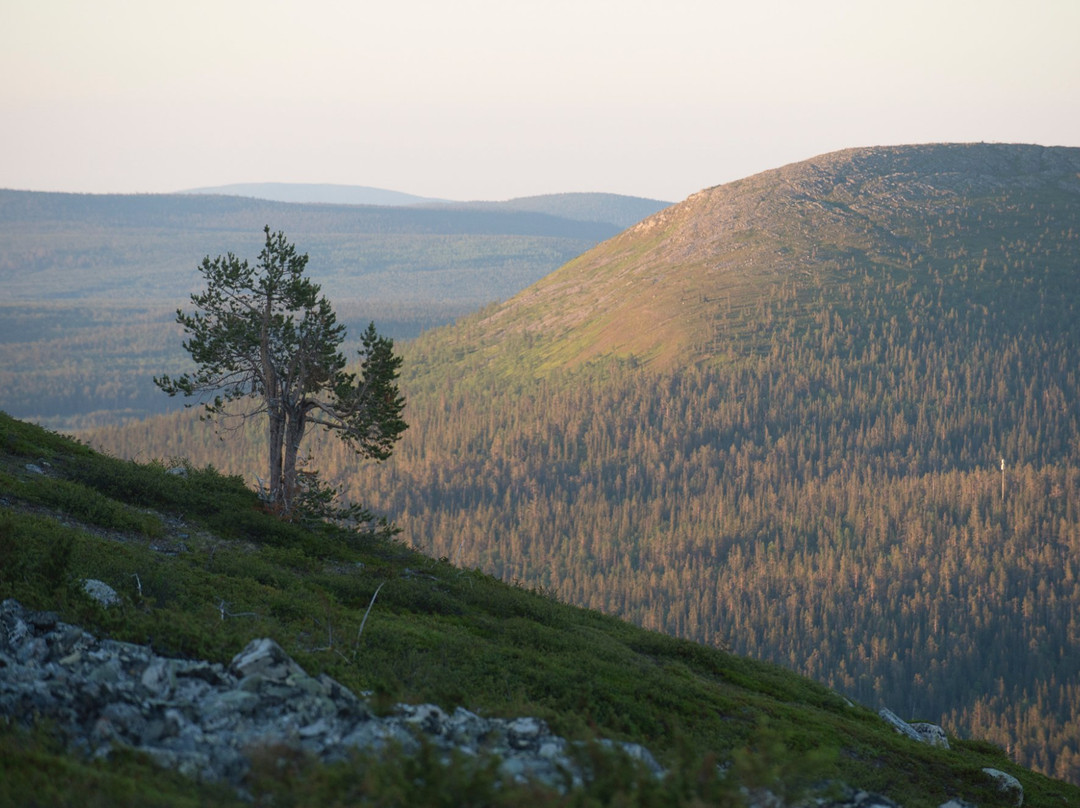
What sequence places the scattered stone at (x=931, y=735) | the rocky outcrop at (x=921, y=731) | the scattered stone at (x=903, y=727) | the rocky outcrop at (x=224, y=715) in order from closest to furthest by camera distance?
1. the rocky outcrop at (x=224, y=715)
2. the scattered stone at (x=903, y=727)
3. the rocky outcrop at (x=921, y=731)
4. the scattered stone at (x=931, y=735)

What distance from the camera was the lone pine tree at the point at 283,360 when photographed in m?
34.8

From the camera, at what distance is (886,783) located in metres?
21.4

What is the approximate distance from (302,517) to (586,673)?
17420mm

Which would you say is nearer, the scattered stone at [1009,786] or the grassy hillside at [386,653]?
the grassy hillside at [386,653]

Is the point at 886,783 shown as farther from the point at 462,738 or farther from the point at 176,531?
the point at 176,531

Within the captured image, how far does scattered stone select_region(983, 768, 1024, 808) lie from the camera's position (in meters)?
23.6

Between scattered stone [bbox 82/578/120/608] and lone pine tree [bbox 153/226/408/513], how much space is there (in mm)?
16061

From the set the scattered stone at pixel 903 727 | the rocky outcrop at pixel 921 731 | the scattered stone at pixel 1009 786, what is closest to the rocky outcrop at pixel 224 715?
the scattered stone at pixel 1009 786

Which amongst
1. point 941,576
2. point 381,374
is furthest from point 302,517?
point 941,576

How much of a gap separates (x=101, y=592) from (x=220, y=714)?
6.31 meters

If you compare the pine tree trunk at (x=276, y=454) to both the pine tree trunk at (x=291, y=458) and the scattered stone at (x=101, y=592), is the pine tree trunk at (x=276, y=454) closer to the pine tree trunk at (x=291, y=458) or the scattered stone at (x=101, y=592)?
the pine tree trunk at (x=291, y=458)

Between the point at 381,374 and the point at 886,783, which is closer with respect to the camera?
the point at 886,783

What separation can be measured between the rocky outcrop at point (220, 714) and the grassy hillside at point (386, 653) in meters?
0.49

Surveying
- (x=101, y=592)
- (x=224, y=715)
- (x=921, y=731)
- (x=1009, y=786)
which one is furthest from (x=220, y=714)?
(x=921, y=731)
